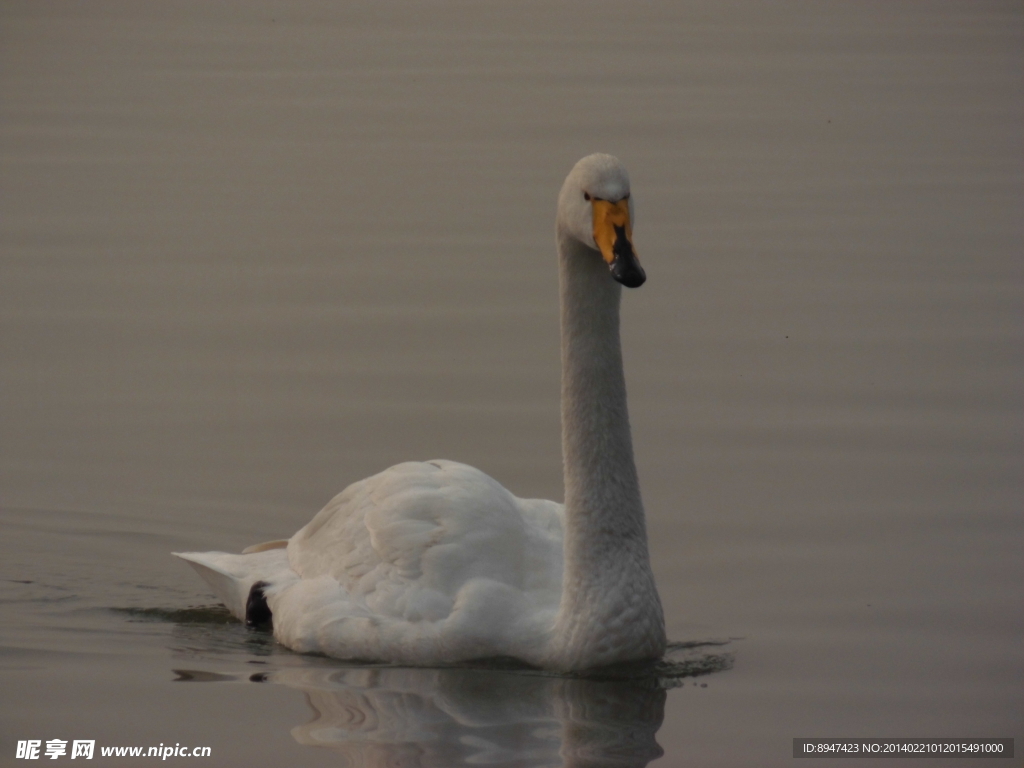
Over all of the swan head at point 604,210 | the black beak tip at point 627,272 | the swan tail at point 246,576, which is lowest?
the swan tail at point 246,576

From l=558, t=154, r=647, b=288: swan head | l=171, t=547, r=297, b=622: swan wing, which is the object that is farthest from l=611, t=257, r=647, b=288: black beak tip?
l=171, t=547, r=297, b=622: swan wing

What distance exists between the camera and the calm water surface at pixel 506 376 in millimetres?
7168

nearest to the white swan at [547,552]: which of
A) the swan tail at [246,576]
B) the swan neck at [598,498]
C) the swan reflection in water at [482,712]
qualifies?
the swan neck at [598,498]

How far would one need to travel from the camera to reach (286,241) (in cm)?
1453

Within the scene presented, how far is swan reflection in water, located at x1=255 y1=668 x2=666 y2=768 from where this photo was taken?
21.4ft

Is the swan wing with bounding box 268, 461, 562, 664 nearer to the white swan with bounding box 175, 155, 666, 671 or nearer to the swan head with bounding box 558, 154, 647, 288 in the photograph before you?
the white swan with bounding box 175, 155, 666, 671

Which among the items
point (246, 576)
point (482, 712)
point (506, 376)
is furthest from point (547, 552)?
point (506, 376)

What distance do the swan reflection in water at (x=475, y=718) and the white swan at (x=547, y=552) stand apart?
12cm

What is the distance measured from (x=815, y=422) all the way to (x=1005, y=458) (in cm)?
118

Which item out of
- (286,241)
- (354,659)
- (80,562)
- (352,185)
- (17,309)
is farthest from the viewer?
(352,185)

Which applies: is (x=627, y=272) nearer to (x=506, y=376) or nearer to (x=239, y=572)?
(x=239, y=572)

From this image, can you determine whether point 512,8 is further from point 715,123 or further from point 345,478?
point 345,478

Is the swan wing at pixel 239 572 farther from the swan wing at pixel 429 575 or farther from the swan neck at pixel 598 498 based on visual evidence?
the swan neck at pixel 598 498

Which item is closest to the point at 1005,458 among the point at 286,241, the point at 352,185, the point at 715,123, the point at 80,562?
the point at 80,562
